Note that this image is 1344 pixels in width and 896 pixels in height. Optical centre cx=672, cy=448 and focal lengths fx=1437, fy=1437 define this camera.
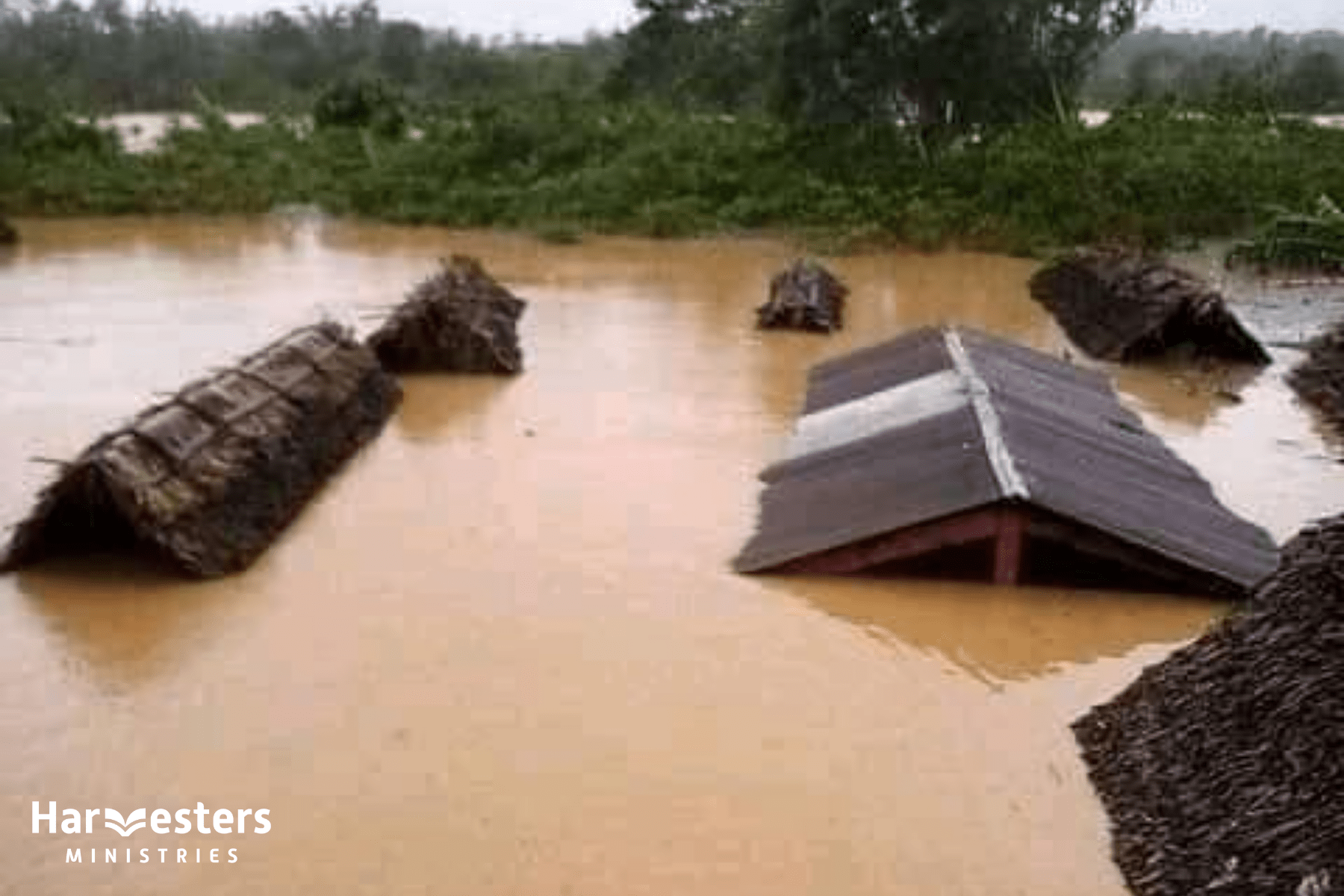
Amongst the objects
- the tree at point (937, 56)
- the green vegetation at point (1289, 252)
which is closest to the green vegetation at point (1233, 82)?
the tree at point (937, 56)

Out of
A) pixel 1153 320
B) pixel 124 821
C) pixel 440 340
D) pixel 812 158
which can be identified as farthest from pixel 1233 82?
pixel 124 821

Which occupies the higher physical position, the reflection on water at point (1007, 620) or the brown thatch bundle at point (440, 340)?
the brown thatch bundle at point (440, 340)

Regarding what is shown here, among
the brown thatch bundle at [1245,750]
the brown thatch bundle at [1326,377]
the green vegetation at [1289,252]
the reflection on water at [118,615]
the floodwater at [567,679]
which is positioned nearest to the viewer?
the brown thatch bundle at [1245,750]

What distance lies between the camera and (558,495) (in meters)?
9.53

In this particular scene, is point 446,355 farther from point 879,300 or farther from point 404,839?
point 404,839

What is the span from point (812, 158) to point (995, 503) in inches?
663

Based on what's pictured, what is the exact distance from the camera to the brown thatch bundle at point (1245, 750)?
470 cm

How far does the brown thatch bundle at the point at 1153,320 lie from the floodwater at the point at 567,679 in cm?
131

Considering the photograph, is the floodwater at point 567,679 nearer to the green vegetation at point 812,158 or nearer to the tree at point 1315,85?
the green vegetation at point 812,158

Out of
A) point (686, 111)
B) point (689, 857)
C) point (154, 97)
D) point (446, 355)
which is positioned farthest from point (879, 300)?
point (154, 97)

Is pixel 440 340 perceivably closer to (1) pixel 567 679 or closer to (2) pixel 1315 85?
(1) pixel 567 679

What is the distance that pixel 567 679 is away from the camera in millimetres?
6926

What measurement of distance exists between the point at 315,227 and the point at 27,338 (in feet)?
29.9

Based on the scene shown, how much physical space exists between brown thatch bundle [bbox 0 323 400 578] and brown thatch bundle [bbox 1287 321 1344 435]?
794cm
